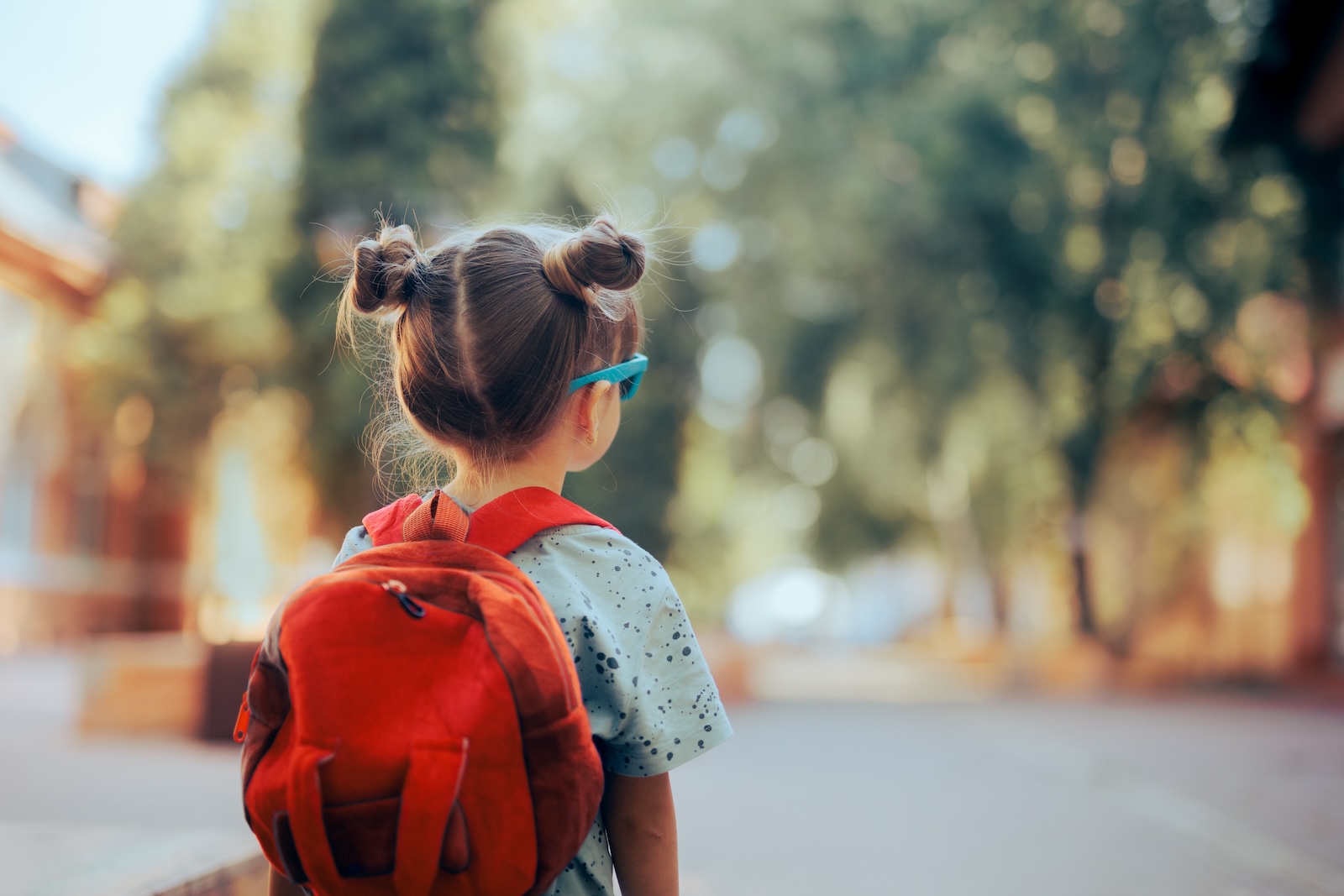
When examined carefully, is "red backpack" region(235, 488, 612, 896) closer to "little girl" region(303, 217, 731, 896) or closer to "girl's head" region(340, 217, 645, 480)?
"little girl" region(303, 217, 731, 896)

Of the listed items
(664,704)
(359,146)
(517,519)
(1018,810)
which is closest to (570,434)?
(517,519)

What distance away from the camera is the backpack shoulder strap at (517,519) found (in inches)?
61.0

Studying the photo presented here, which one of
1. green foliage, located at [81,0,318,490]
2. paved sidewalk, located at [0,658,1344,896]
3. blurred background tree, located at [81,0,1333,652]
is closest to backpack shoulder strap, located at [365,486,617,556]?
paved sidewalk, located at [0,658,1344,896]

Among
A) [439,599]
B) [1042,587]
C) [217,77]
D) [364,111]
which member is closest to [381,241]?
[439,599]

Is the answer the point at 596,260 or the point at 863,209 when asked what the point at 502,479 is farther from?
the point at 863,209

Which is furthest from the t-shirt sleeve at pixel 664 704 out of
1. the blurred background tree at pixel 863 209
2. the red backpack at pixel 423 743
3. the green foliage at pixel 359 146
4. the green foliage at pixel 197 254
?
the green foliage at pixel 197 254

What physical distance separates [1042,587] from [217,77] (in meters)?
22.9

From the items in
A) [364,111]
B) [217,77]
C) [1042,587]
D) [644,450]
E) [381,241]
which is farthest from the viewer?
[1042,587]

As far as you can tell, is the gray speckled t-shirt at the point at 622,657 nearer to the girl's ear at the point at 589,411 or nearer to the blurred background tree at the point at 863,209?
the girl's ear at the point at 589,411

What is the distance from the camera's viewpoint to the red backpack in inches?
52.8

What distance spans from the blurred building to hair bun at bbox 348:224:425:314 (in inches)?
874

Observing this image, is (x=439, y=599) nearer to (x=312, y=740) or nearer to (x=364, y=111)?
(x=312, y=740)

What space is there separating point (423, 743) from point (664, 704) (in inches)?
13.5

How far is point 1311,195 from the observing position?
15062mm
